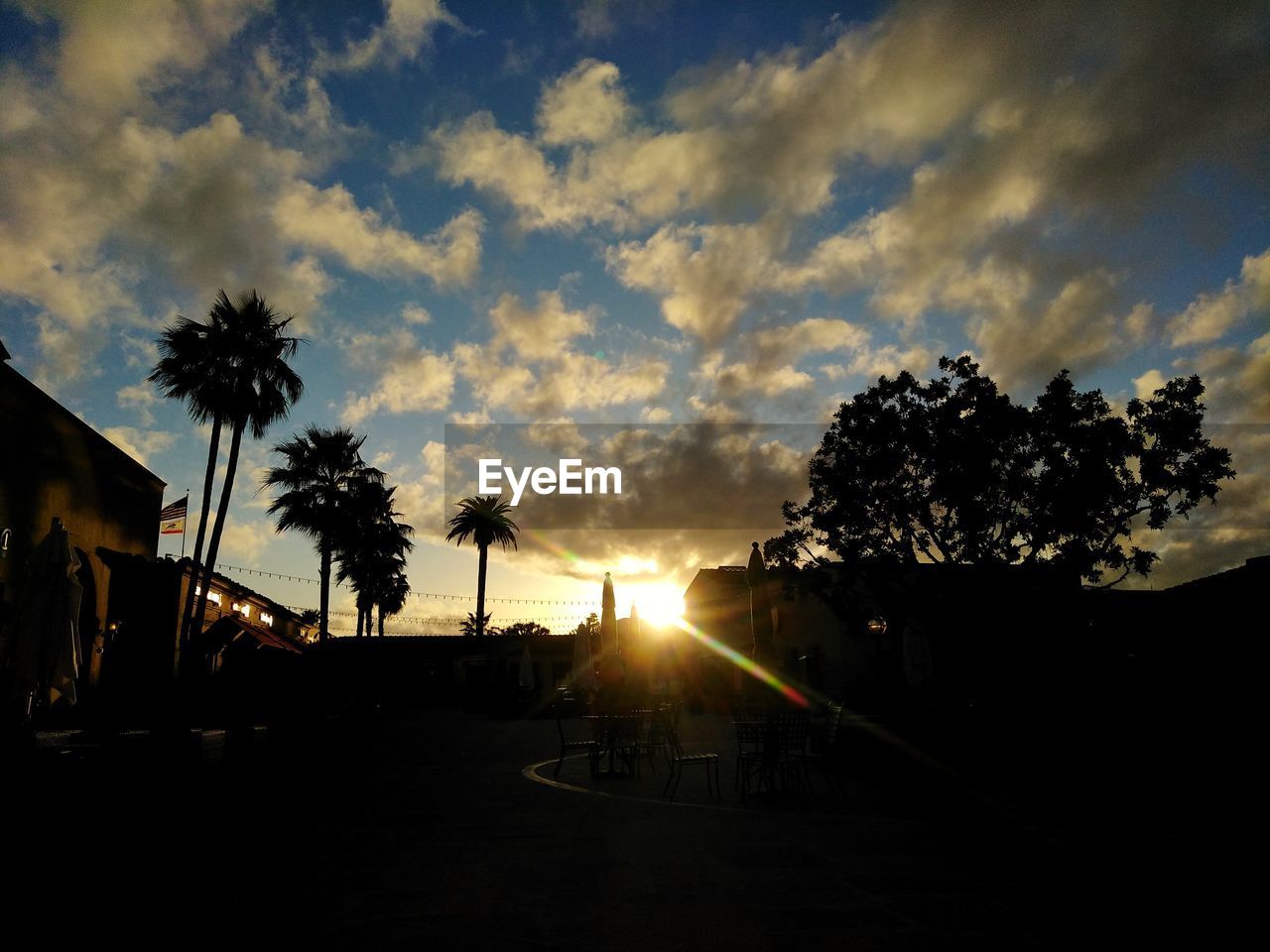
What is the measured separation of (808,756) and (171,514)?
74.7ft

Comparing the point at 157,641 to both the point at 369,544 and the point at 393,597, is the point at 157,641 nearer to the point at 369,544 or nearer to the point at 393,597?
the point at 369,544

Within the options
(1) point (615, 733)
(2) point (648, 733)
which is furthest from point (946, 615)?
(1) point (615, 733)

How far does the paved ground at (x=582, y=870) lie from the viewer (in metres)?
3.61

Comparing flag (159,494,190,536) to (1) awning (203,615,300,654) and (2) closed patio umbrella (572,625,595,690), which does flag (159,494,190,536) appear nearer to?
(1) awning (203,615,300,654)

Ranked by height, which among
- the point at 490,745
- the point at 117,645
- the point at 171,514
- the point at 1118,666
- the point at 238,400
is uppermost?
the point at 238,400

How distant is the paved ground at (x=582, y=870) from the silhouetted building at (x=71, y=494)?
36.3 feet

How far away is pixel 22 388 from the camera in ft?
53.7

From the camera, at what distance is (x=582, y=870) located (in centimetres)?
481

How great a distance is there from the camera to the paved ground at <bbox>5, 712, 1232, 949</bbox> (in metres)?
3.61

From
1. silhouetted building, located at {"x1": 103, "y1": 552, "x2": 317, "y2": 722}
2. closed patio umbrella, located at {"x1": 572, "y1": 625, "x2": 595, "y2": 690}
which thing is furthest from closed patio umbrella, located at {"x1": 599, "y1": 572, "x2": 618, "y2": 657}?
silhouetted building, located at {"x1": 103, "y1": 552, "x2": 317, "y2": 722}

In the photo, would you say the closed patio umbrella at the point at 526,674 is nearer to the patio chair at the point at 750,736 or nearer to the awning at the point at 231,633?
the awning at the point at 231,633

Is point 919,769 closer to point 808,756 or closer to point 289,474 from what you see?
point 808,756

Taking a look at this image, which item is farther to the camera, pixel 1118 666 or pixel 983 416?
pixel 983 416

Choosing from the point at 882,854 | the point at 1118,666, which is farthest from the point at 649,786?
the point at 1118,666
